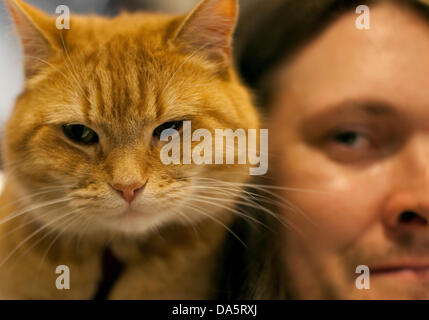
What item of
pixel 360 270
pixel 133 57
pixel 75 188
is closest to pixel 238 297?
pixel 360 270

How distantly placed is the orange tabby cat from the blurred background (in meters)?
0.03

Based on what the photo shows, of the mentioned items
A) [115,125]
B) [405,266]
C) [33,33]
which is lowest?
[405,266]

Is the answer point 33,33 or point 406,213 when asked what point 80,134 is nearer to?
point 33,33

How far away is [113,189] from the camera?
2.32 ft

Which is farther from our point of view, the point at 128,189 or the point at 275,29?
the point at 275,29

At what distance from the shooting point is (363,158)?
2.57 ft

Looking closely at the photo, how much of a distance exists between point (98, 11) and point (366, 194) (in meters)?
0.65

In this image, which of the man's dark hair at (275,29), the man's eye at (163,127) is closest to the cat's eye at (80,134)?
the man's eye at (163,127)

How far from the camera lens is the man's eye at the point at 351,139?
79cm

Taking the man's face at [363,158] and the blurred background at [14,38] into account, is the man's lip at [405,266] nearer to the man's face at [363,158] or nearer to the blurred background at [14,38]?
the man's face at [363,158]

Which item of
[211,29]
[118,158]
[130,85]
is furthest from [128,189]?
[211,29]

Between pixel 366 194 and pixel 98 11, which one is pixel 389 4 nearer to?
pixel 366 194

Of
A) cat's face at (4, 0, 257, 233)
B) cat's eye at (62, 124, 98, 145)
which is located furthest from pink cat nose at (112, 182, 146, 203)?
cat's eye at (62, 124, 98, 145)

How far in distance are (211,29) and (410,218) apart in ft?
1.59
